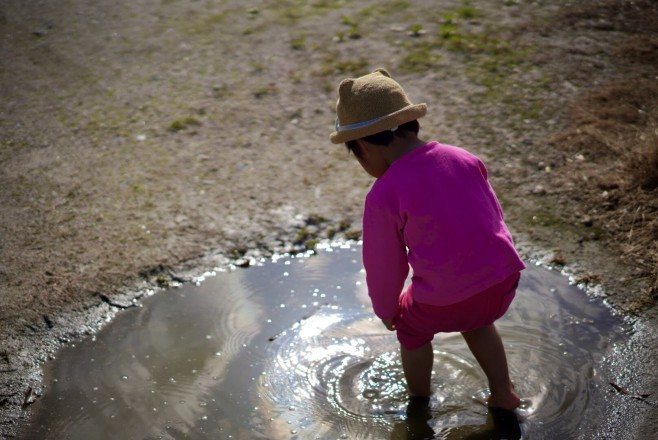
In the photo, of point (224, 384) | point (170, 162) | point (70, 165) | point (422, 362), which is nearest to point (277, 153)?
point (170, 162)

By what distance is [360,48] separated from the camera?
6.15 metres

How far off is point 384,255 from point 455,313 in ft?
1.01

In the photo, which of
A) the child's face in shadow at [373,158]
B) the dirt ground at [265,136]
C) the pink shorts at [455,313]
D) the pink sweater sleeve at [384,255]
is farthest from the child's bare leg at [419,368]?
the dirt ground at [265,136]

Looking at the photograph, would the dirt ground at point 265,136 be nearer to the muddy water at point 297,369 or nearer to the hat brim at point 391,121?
the muddy water at point 297,369

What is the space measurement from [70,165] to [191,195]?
899 mm

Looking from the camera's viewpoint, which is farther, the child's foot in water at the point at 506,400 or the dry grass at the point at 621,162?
the dry grass at the point at 621,162

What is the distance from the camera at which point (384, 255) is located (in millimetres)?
2613

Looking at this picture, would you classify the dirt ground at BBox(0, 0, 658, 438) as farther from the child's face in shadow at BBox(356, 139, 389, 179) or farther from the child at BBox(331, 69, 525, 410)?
the child's face in shadow at BBox(356, 139, 389, 179)

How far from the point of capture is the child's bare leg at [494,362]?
8.96 ft

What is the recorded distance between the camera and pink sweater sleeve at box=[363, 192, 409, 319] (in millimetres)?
2570

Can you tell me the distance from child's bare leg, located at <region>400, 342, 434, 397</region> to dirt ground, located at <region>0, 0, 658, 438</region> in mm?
747

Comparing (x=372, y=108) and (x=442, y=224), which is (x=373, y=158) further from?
(x=442, y=224)

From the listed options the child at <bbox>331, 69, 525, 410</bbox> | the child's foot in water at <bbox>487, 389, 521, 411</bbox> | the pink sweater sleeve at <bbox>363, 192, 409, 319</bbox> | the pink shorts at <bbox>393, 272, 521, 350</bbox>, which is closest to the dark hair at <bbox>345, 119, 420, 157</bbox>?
the child at <bbox>331, 69, 525, 410</bbox>

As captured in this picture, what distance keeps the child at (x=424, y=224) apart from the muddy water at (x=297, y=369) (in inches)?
15.9
